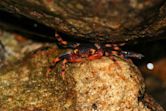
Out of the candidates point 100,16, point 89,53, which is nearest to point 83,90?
point 89,53

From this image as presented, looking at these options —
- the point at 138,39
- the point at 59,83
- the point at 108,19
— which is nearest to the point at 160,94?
the point at 138,39

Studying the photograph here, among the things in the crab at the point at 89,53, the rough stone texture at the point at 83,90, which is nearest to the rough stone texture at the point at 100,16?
the crab at the point at 89,53

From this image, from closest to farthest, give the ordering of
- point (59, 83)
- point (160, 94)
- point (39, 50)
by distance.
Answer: point (59, 83) → point (39, 50) → point (160, 94)

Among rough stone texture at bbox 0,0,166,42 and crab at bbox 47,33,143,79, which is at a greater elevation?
rough stone texture at bbox 0,0,166,42

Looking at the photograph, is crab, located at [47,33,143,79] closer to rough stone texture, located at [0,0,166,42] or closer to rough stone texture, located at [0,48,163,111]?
rough stone texture, located at [0,48,163,111]

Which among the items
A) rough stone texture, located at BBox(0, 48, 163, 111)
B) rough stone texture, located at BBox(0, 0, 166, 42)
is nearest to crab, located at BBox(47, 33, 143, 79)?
rough stone texture, located at BBox(0, 48, 163, 111)

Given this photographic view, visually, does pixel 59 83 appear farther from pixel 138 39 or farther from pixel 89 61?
pixel 138 39
